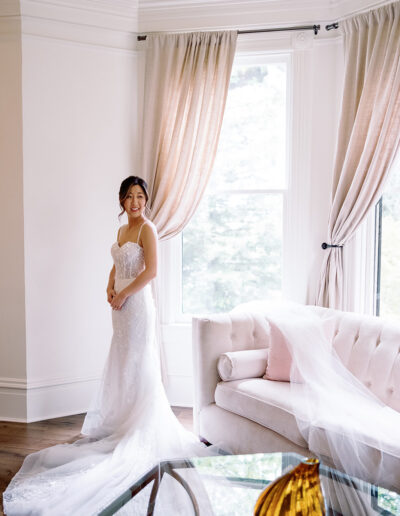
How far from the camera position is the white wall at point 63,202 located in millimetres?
4027

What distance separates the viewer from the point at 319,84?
4.09m

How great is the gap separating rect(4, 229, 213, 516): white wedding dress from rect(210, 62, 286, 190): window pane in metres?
1.30

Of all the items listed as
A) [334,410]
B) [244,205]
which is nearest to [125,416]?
[334,410]

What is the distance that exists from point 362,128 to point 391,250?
36.7 inches

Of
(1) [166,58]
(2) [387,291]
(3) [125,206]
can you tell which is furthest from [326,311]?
(1) [166,58]

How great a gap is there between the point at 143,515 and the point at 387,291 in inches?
107

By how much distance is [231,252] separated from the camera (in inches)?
174

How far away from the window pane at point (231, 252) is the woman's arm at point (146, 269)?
3.12 feet

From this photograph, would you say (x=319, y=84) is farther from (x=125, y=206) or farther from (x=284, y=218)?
(x=125, y=206)

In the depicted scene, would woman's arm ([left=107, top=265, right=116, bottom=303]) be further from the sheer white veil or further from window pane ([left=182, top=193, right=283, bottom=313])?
the sheer white veil

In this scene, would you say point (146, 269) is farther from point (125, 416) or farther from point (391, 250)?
point (391, 250)

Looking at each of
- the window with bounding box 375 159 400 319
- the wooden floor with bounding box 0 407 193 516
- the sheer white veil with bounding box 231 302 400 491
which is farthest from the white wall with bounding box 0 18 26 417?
the window with bounding box 375 159 400 319

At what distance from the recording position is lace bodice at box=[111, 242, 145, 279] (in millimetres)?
3559

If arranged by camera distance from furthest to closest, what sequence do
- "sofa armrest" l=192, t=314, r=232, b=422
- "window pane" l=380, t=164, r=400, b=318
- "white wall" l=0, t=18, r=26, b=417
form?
"white wall" l=0, t=18, r=26, b=417
"window pane" l=380, t=164, r=400, b=318
"sofa armrest" l=192, t=314, r=232, b=422
